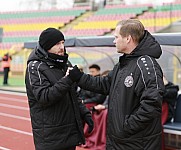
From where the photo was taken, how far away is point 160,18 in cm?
1795

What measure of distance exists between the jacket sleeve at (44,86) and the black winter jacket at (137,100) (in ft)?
1.25

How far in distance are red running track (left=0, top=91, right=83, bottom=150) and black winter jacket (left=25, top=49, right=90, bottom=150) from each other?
295 centimetres

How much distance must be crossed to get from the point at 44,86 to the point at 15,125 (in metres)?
5.03

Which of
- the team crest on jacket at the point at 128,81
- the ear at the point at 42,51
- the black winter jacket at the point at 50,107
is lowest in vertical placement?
the black winter jacket at the point at 50,107

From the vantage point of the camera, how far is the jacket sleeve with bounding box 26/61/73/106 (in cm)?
255

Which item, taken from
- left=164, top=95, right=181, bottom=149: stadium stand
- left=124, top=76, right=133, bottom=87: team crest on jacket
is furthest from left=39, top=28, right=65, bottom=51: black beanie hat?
left=164, top=95, right=181, bottom=149: stadium stand

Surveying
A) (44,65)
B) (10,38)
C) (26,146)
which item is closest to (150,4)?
(10,38)

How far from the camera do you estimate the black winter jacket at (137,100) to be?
92.5 inches

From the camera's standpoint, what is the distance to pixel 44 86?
2605 mm

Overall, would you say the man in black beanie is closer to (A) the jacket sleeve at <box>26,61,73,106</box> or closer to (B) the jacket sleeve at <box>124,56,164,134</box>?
(A) the jacket sleeve at <box>26,61,73,106</box>

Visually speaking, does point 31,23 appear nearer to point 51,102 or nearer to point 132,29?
point 51,102

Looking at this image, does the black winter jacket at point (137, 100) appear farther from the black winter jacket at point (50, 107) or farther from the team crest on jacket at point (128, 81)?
the black winter jacket at point (50, 107)

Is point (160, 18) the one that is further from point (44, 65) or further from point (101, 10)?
point (44, 65)

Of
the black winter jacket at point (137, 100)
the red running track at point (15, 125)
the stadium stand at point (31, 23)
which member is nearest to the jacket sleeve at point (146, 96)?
the black winter jacket at point (137, 100)
